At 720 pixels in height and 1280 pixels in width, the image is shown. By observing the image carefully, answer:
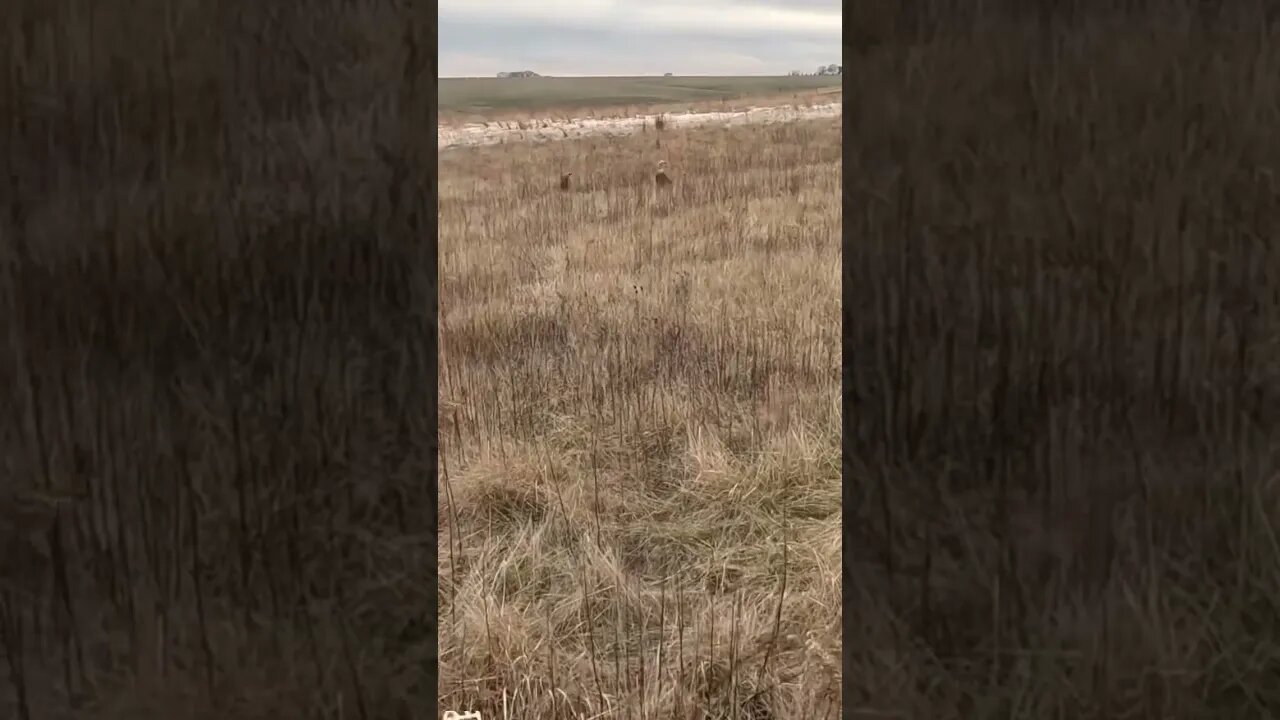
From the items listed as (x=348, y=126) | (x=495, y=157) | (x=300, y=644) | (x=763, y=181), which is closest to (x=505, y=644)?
(x=300, y=644)

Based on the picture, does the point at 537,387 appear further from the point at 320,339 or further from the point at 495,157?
the point at 495,157

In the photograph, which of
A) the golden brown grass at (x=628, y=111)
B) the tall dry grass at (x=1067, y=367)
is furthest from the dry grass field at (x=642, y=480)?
the golden brown grass at (x=628, y=111)

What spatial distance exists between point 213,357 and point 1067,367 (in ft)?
1.63

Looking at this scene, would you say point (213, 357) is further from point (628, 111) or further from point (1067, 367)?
point (628, 111)

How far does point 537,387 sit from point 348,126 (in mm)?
3339

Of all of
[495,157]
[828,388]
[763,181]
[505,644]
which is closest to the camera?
[505,644]

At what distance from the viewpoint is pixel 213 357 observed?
64 cm

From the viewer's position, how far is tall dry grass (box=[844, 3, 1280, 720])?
610 millimetres

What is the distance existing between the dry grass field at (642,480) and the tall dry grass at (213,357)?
1.09 meters

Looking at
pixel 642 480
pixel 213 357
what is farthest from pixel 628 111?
pixel 213 357

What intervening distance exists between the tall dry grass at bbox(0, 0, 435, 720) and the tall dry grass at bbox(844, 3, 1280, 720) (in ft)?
0.91

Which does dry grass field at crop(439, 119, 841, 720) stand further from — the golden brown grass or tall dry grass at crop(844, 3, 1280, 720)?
the golden brown grass

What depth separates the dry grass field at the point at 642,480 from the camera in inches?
81.7

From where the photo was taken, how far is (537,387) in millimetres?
3949
